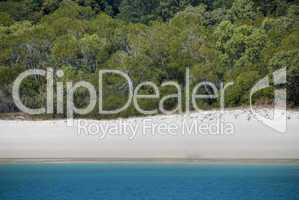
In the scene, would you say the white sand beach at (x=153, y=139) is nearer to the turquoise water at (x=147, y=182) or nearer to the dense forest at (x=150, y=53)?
the turquoise water at (x=147, y=182)

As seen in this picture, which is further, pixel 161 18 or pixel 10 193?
pixel 161 18

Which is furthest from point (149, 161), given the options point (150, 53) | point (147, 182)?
point (150, 53)

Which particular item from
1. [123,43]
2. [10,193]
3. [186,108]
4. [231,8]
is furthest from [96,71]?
[10,193]

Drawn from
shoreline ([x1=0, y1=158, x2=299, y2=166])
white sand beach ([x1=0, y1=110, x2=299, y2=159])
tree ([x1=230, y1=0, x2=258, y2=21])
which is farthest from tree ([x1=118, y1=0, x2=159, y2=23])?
shoreline ([x1=0, y1=158, x2=299, y2=166])

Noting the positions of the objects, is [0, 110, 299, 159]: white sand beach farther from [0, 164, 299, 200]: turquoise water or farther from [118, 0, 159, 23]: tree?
[118, 0, 159, 23]: tree

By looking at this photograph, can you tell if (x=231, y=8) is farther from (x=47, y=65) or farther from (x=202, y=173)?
(x=202, y=173)

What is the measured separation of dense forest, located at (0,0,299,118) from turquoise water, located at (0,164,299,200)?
416cm

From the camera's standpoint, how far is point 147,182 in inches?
727

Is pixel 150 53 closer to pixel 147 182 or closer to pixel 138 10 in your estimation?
pixel 147 182

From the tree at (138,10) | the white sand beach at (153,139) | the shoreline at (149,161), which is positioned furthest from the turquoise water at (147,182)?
the tree at (138,10)

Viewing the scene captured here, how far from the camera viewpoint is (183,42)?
26234mm

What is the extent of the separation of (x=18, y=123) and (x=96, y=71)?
14.4 ft

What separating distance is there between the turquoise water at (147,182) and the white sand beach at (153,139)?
82 cm

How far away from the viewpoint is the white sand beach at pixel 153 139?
20.3 metres
